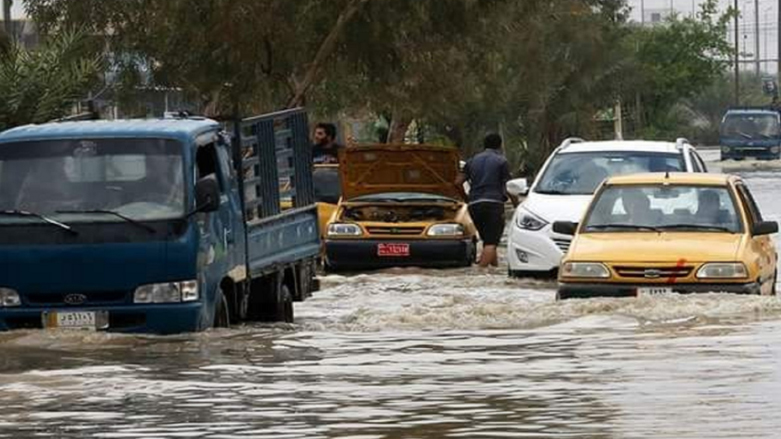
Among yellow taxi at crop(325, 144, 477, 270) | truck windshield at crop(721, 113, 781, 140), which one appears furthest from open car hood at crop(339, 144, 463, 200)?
truck windshield at crop(721, 113, 781, 140)

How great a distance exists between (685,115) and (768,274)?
4155 inches

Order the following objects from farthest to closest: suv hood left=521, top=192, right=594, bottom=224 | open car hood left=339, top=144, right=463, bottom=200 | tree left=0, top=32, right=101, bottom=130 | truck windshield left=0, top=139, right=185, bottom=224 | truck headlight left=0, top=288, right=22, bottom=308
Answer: open car hood left=339, top=144, right=463, bottom=200 < suv hood left=521, top=192, right=594, bottom=224 < tree left=0, top=32, right=101, bottom=130 < truck windshield left=0, top=139, right=185, bottom=224 < truck headlight left=0, top=288, right=22, bottom=308

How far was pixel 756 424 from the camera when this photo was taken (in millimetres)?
11109

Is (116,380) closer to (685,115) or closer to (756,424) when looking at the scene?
(756,424)

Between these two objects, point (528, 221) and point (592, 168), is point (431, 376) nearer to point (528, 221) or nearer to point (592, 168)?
point (528, 221)

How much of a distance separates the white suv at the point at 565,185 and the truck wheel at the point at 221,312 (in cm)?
763

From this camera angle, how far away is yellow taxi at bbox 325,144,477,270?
2744 centimetres

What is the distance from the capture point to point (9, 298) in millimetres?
16453

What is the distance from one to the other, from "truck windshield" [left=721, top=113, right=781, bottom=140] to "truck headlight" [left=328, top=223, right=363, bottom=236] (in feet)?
200

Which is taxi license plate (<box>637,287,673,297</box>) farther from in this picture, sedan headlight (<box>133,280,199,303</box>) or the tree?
the tree

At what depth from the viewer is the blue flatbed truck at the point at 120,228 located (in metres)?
16.3

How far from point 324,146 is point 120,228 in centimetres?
1490

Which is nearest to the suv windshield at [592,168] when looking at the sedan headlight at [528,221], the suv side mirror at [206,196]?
the sedan headlight at [528,221]

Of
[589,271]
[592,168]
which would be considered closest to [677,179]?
[589,271]
